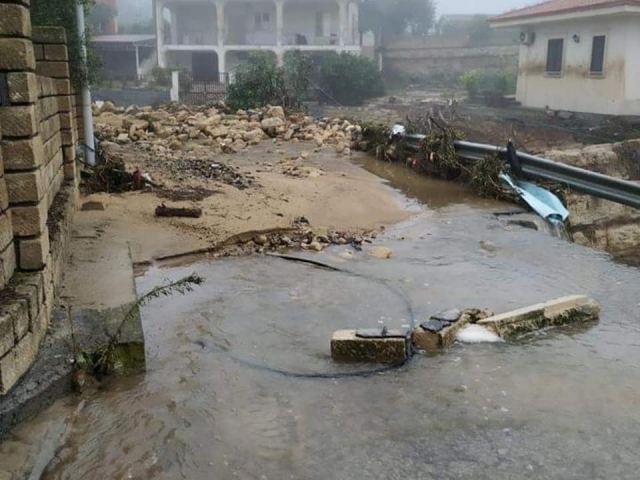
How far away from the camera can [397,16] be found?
149 feet

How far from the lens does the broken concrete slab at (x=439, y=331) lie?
161 inches

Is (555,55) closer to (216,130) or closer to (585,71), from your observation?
(585,71)

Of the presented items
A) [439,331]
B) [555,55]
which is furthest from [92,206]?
[555,55]

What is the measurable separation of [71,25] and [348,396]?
6812mm

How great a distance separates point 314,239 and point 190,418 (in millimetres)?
3621

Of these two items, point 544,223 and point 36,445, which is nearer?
point 36,445

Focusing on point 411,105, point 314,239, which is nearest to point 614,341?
point 314,239

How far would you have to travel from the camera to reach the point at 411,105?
23.0 metres

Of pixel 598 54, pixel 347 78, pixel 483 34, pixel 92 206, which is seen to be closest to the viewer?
pixel 92 206

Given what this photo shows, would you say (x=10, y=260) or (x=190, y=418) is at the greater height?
(x=10, y=260)

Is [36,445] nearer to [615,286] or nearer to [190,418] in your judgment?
[190,418]

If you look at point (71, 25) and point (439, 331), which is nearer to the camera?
point (439, 331)

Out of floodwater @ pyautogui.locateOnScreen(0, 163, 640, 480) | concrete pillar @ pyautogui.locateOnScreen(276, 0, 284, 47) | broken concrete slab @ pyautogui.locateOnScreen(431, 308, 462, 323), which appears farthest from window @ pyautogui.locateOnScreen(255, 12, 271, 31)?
broken concrete slab @ pyautogui.locateOnScreen(431, 308, 462, 323)

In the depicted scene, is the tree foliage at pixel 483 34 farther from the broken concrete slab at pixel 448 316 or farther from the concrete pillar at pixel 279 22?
the broken concrete slab at pixel 448 316
